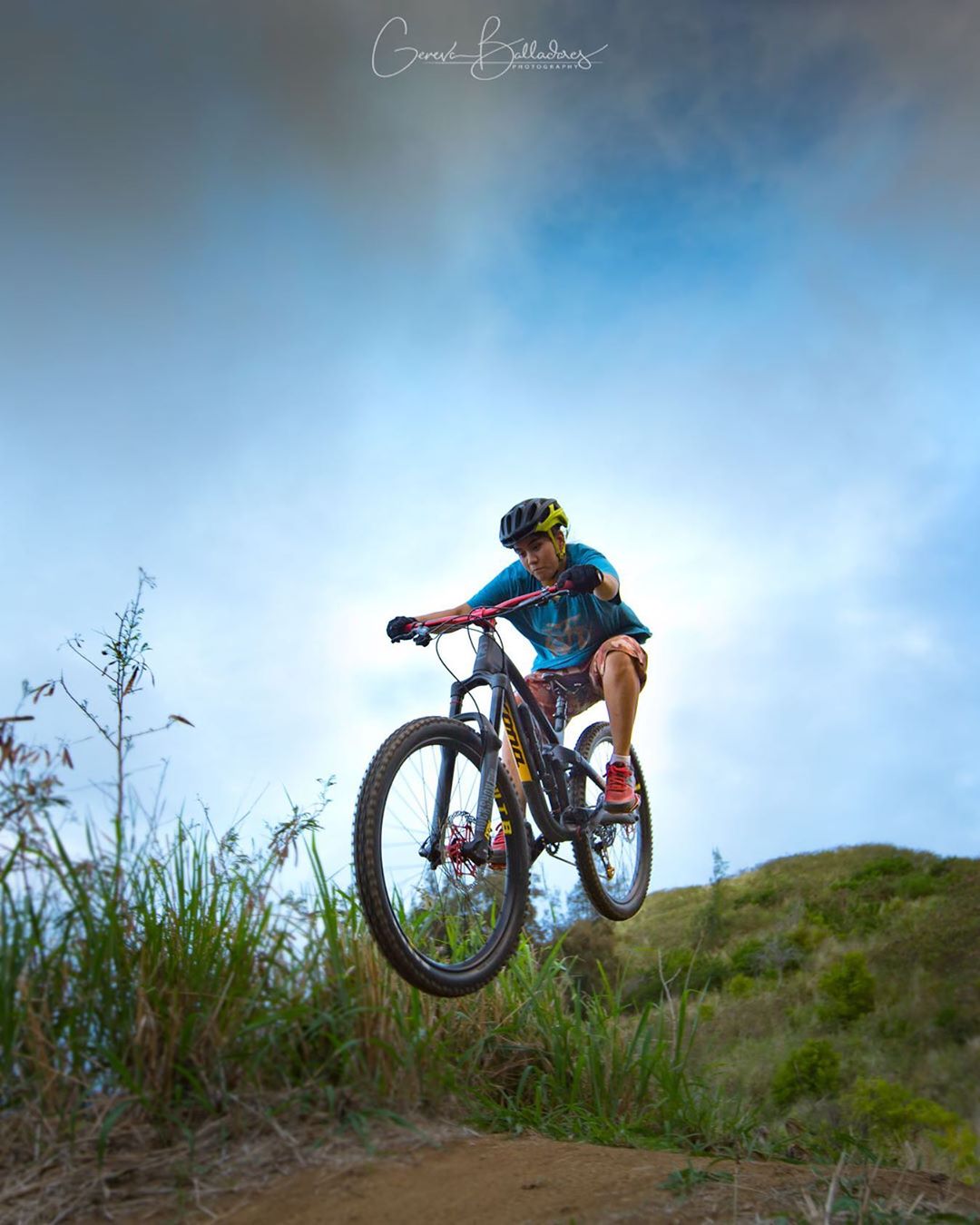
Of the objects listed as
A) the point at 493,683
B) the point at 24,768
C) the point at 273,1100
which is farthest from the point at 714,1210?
the point at 24,768

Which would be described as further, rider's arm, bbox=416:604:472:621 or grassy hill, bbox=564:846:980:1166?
grassy hill, bbox=564:846:980:1166

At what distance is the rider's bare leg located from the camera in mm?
6328

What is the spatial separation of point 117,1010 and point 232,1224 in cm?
88

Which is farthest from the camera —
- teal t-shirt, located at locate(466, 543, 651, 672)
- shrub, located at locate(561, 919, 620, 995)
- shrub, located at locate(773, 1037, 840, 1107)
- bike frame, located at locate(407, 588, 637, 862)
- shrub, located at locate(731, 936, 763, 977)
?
shrub, located at locate(731, 936, 763, 977)

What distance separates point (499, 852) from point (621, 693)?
1473mm

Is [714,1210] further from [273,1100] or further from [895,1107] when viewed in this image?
[895,1107]

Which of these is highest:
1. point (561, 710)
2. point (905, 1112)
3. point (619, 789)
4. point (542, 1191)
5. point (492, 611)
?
point (492, 611)

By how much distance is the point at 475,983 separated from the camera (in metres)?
4.71

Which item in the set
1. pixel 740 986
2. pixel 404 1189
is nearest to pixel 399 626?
pixel 404 1189

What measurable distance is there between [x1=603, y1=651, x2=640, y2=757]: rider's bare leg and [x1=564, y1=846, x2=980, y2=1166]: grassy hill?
2396 cm

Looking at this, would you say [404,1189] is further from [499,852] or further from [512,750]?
[512,750]

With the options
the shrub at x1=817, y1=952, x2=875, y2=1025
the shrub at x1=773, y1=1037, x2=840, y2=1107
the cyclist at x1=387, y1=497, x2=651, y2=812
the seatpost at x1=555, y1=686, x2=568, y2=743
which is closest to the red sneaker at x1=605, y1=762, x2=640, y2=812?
the cyclist at x1=387, y1=497, x2=651, y2=812

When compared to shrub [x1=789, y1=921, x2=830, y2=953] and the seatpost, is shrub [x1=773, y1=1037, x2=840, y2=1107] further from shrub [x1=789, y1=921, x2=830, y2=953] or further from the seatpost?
the seatpost

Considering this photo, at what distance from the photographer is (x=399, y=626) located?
17.7ft
